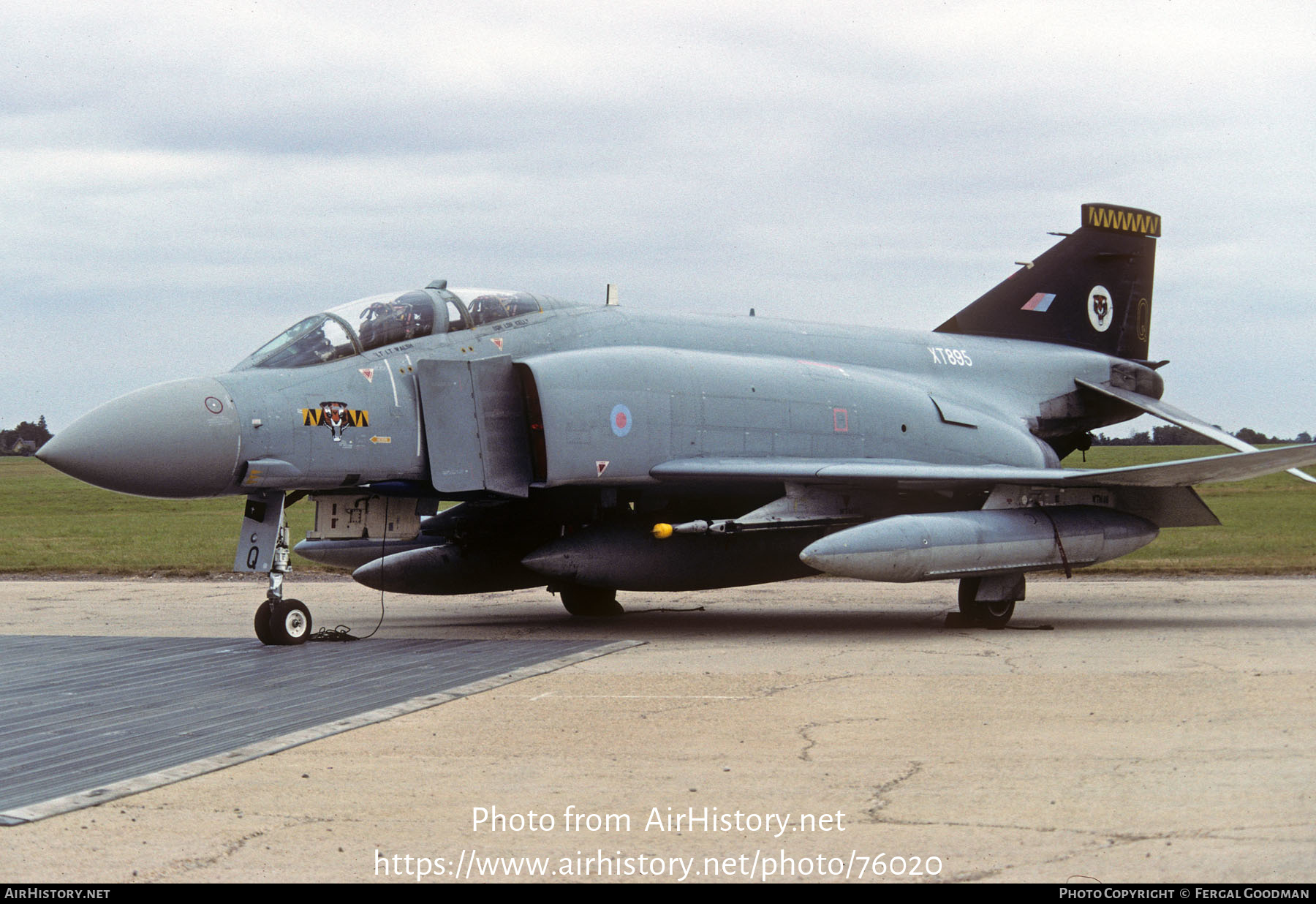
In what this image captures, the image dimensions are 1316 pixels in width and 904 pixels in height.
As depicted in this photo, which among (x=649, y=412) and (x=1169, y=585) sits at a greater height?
(x=649, y=412)

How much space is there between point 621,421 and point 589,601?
9.57ft

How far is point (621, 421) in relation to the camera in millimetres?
12234

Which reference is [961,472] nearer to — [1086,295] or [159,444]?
[1086,295]

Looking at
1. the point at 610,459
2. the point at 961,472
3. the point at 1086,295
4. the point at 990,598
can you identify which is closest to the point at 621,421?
the point at 610,459

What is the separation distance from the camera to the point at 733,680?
29.5 feet

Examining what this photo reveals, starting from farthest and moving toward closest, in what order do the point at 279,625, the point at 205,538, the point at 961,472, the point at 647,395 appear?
the point at 205,538, the point at 961,472, the point at 647,395, the point at 279,625

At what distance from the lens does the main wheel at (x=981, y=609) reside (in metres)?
12.8

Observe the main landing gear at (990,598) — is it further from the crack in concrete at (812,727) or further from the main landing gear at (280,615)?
the main landing gear at (280,615)

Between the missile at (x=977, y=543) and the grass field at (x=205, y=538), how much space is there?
7.28 m

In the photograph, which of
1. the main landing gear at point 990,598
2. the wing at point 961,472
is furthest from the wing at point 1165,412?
the main landing gear at point 990,598

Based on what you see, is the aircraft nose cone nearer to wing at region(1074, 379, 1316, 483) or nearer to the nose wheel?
the nose wheel

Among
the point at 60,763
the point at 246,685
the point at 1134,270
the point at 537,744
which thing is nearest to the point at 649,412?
the point at 246,685
